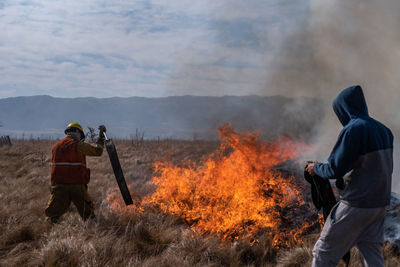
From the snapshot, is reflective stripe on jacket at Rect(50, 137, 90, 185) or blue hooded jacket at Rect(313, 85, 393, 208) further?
reflective stripe on jacket at Rect(50, 137, 90, 185)

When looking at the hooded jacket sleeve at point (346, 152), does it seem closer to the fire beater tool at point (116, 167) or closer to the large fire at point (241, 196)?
the large fire at point (241, 196)

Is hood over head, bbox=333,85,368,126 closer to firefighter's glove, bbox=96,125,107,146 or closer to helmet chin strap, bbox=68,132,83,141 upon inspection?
firefighter's glove, bbox=96,125,107,146

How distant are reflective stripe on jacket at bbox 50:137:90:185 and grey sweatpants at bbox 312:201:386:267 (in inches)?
171

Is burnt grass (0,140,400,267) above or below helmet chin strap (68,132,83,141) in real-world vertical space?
below

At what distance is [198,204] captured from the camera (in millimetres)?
6109

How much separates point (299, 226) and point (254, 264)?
1442 millimetres

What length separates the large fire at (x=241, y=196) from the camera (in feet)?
16.8

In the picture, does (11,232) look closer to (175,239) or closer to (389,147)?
(175,239)

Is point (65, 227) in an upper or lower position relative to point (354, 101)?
lower

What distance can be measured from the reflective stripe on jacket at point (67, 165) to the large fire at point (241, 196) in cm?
159

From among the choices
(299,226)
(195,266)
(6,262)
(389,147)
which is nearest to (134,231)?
(195,266)

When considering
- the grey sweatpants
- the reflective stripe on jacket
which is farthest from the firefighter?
the grey sweatpants

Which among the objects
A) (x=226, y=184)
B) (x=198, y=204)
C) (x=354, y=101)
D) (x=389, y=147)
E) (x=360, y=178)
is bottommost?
(x=198, y=204)

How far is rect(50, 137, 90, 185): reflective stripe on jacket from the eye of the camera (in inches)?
213
